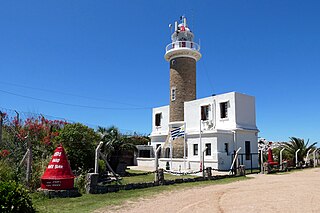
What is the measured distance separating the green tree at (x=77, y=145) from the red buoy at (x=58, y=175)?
5.41 meters

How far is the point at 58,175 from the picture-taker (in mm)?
10438

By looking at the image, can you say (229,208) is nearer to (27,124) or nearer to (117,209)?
(117,209)

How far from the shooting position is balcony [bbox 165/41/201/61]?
2854cm

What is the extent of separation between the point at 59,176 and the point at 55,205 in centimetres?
177

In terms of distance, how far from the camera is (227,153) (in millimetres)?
23672

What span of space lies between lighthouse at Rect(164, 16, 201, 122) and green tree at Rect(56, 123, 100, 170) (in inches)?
520

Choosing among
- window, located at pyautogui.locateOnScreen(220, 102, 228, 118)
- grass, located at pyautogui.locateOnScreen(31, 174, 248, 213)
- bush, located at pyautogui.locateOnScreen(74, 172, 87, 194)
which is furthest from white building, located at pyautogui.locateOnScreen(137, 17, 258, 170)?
bush, located at pyautogui.locateOnScreen(74, 172, 87, 194)

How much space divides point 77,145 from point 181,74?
14767mm

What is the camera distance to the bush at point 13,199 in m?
6.59

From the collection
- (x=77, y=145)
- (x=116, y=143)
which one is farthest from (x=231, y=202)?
(x=116, y=143)

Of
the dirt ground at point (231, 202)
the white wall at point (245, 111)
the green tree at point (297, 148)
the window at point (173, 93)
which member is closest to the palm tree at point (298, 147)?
the green tree at point (297, 148)

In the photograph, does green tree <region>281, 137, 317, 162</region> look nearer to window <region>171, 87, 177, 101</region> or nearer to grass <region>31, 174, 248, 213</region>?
window <region>171, 87, 177, 101</region>

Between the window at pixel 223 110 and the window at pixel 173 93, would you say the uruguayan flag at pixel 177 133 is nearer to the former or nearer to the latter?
the window at pixel 223 110

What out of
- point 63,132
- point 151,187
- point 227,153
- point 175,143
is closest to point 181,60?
point 175,143
